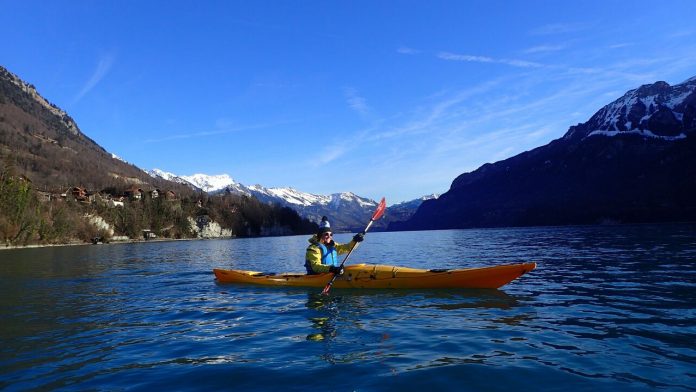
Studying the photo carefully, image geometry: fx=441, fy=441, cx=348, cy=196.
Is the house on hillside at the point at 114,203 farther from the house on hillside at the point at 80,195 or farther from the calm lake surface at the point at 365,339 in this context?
the calm lake surface at the point at 365,339

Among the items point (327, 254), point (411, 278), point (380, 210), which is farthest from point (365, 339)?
point (380, 210)

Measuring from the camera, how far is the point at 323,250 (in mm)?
20656

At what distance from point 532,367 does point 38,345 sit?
12.0 meters

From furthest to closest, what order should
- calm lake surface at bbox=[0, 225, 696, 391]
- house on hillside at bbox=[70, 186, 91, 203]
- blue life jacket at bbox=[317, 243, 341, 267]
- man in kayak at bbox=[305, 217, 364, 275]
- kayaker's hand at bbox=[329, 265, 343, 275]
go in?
house on hillside at bbox=[70, 186, 91, 203], blue life jacket at bbox=[317, 243, 341, 267], man in kayak at bbox=[305, 217, 364, 275], kayaker's hand at bbox=[329, 265, 343, 275], calm lake surface at bbox=[0, 225, 696, 391]

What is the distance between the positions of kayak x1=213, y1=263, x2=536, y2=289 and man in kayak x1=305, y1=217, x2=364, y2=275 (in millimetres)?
403

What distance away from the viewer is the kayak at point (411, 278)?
17828mm

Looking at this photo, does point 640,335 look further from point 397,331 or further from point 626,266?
point 626,266

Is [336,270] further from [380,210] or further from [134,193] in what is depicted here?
[134,193]

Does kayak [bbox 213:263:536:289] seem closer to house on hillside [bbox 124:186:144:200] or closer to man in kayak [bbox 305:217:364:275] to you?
man in kayak [bbox 305:217:364:275]

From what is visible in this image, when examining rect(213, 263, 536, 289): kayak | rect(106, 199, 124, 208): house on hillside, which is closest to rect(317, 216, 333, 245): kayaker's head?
rect(213, 263, 536, 289): kayak

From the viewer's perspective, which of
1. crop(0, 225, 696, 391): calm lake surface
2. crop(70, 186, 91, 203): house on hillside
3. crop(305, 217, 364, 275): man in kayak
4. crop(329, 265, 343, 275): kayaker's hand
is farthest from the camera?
crop(70, 186, 91, 203): house on hillside

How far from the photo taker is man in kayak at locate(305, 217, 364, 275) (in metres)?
19.9

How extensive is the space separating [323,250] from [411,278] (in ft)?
14.4

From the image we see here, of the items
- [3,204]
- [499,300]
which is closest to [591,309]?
[499,300]
